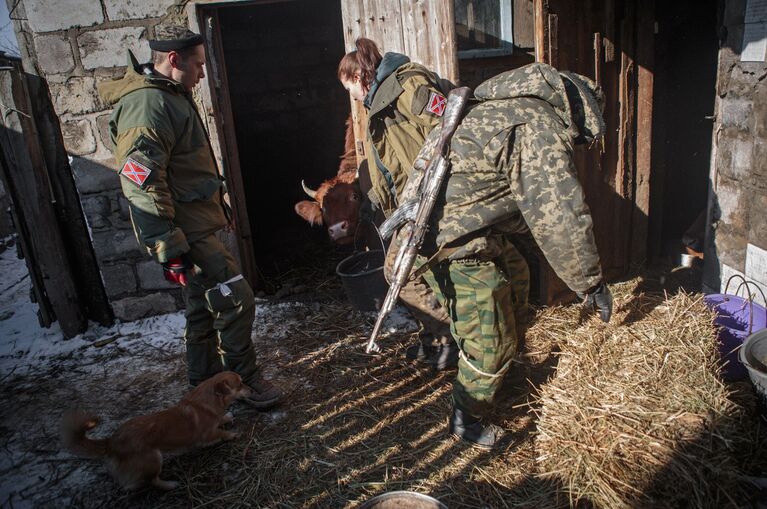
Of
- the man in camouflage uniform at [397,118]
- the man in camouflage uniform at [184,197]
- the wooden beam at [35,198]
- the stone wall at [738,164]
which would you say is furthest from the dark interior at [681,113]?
the wooden beam at [35,198]

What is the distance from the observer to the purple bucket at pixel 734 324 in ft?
11.3

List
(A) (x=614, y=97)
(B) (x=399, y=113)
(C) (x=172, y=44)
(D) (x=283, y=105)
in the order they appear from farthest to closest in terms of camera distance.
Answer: (D) (x=283, y=105)
(A) (x=614, y=97)
(B) (x=399, y=113)
(C) (x=172, y=44)

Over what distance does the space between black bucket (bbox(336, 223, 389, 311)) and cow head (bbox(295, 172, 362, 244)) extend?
13 cm

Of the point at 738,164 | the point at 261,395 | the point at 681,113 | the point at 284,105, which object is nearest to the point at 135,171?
the point at 261,395

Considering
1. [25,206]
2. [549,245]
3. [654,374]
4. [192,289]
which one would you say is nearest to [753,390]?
[654,374]

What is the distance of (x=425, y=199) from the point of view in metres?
3.17

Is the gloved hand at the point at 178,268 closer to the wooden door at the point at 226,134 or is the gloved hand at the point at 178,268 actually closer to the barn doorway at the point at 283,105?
the wooden door at the point at 226,134

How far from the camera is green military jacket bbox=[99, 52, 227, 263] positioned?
10.8 ft

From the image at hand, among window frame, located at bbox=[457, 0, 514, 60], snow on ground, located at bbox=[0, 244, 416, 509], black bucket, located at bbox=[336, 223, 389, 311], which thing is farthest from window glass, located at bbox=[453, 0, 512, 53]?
snow on ground, located at bbox=[0, 244, 416, 509]

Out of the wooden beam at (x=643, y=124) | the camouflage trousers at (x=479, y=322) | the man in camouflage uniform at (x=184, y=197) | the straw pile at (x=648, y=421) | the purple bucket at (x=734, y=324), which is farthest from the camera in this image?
the wooden beam at (x=643, y=124)

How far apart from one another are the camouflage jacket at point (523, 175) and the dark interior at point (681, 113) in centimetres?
284

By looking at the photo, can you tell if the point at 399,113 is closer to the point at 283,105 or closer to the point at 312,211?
the point at 312,211

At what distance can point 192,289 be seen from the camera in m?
3.82

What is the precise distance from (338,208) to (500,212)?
213 centimetres
